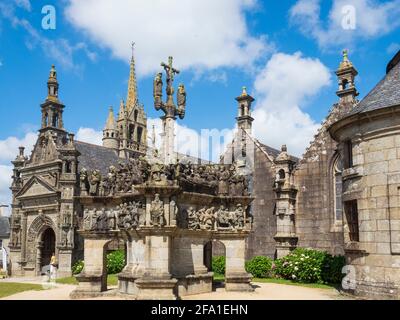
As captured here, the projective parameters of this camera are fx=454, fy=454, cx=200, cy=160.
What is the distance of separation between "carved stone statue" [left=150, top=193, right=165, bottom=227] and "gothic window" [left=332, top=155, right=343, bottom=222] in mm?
13396

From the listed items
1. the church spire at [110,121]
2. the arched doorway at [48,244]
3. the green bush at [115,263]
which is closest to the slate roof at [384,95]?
the green bush at [115,263]

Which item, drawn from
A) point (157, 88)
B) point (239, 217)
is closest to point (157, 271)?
point (239, 217)

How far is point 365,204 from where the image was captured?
15.0 meters

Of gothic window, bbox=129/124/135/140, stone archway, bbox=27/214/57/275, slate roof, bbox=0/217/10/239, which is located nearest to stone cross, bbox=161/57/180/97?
stone archway, bbox=27/214/57/275

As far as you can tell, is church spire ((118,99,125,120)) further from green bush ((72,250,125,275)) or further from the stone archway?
green bush ((72,250,125,275))

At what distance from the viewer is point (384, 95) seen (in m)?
15.2

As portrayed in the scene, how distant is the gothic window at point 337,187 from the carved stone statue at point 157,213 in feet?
43.9

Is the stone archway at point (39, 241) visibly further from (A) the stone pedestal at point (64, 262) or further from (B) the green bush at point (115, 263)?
(B) the green bush at point (115, 263)

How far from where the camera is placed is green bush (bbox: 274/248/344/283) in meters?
20.2

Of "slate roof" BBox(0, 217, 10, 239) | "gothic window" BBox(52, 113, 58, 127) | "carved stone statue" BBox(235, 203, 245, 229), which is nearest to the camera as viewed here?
"carved stone statue" BBox(235, 203, 245, 229)

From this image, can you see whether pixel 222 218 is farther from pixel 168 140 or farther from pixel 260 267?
pixel 260 267

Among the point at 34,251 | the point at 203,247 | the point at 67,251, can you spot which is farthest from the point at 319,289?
the point at 34,251

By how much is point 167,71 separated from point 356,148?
719 cm

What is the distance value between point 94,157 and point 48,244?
323 inches
